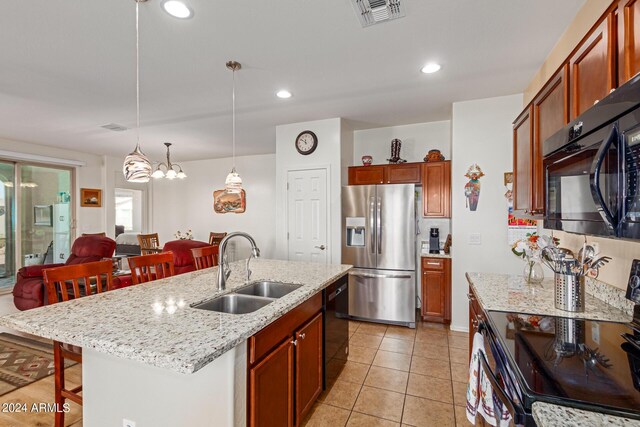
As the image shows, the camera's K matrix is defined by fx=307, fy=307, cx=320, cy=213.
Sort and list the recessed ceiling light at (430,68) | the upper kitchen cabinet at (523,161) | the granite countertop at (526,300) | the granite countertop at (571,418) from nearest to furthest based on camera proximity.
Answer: the granite countertop at (571,418) → the granite countertop at (526,300) → the upper kitchen cabinet at (523,161) → the recessed ceiling light at (430,68)

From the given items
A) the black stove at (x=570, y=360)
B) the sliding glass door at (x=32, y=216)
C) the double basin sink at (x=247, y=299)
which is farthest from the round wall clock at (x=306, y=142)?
the sliding glass door at (x=32, y=216)

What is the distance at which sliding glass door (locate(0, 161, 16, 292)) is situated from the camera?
5359mm

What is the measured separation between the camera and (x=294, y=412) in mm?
1782

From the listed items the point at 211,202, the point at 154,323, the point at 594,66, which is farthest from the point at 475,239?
the point at 211,202

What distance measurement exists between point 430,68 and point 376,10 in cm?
101

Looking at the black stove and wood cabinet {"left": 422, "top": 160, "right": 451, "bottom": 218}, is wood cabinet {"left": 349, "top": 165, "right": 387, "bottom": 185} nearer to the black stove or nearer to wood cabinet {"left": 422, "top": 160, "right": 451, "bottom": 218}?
wood cabinet {"left": 422, "top": 160, "right": 451, "bottom": 218}

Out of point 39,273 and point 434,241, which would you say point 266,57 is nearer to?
point 434,241

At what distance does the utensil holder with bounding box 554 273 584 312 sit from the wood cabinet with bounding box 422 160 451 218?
2.35m

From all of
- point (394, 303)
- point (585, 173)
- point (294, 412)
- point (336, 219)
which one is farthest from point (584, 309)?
point (336, 219)

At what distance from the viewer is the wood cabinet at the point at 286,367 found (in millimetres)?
1399

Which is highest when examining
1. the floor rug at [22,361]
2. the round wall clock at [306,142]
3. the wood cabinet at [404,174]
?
the round wall clock at [306,142]

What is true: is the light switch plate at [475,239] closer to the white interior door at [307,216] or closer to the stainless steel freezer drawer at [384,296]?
the stainless steel freezer drawer at [384,296]

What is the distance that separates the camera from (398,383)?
2.52 meters

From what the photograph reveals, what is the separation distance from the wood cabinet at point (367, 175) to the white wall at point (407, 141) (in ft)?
1.36
